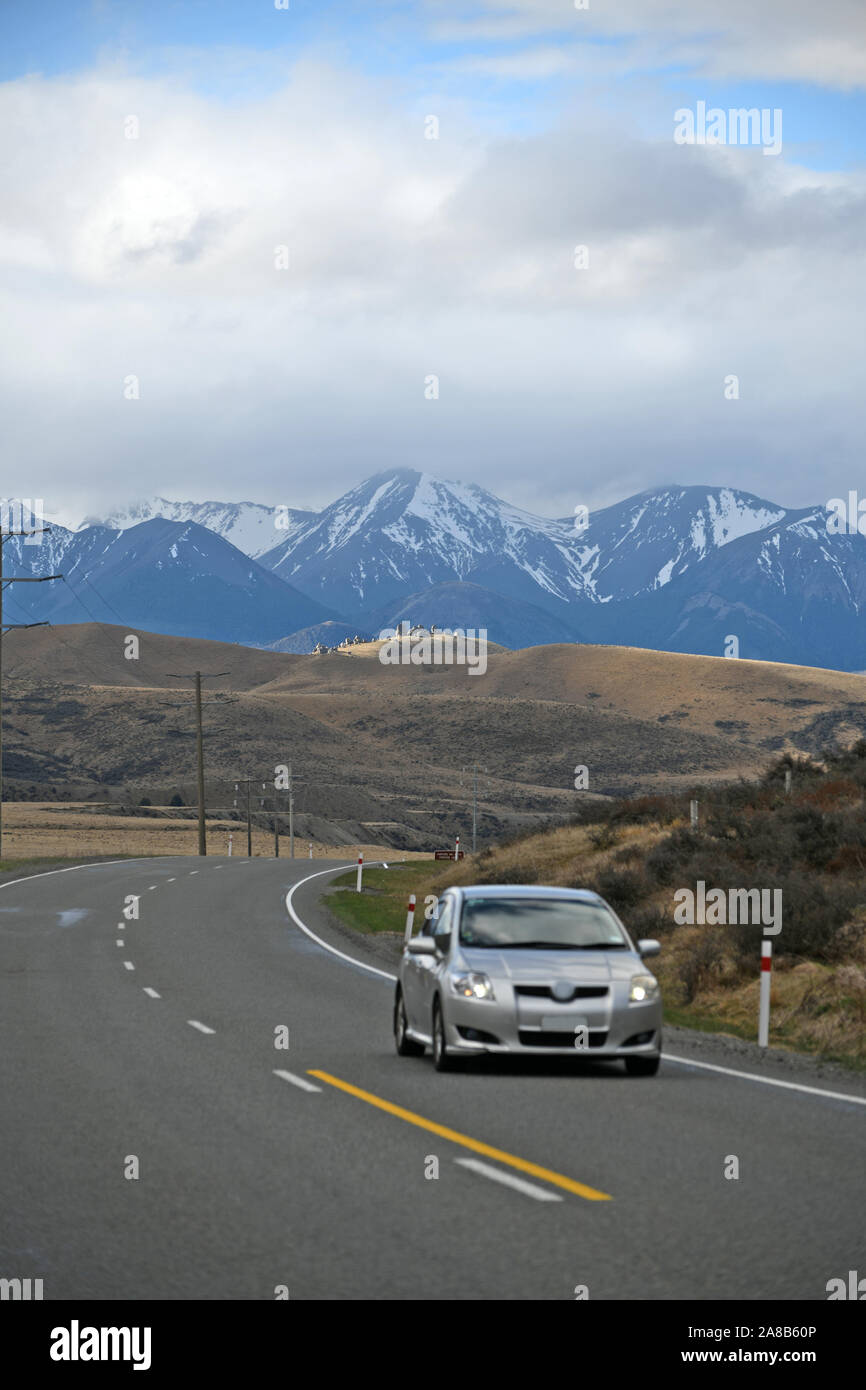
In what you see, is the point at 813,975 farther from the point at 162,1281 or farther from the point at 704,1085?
the point at 162,1281

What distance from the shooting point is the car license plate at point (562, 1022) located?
44.3 ft

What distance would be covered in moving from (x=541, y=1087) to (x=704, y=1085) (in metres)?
1.33

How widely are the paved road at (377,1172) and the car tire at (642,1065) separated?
0.50ft

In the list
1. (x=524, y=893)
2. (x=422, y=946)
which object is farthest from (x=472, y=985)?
(x=524, y=893)

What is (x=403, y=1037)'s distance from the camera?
50.5 ft

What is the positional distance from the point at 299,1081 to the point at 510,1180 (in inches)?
178

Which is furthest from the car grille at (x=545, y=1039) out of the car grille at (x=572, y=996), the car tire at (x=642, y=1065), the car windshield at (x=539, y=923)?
the car windshield at (x=539, y=923)

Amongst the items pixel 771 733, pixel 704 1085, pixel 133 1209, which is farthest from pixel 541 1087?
pixel 771 733

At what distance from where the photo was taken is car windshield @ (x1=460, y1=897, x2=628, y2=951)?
47.9 feet

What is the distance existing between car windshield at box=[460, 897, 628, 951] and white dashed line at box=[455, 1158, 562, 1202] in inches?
171

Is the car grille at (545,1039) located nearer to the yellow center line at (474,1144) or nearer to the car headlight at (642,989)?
the car headlight at (642,989)

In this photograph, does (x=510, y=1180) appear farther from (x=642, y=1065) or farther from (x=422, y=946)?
(x=422, y=946)
